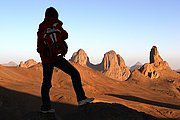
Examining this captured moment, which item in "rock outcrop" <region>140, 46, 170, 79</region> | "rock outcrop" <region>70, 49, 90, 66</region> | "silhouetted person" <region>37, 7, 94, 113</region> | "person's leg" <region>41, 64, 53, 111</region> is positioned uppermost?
"rock outcrop" <region>70, 49, 90, 66</region>

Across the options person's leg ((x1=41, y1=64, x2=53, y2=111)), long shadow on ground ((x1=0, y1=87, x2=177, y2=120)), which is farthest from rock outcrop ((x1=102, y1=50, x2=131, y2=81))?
person's leg ((x1=41, y1=64, x2=53, y2=111))

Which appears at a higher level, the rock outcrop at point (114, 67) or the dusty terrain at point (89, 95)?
the rock outcrop at point (114, 67)

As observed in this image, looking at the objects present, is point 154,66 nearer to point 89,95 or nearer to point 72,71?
point 89,95

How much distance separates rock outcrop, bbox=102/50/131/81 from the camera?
14312 centimetres

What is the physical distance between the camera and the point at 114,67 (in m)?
145

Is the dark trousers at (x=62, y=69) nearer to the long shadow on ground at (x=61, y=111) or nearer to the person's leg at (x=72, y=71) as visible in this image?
the person's leg at (x=72, y=71)

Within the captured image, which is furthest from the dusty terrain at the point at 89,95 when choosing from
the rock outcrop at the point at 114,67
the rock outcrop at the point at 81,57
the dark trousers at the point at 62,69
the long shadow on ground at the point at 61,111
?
the rock outcrop at the point at 81,57

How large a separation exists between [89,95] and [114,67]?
283 ft

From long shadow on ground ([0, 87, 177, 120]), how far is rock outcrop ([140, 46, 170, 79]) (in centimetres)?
7450

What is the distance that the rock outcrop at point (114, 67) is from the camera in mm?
143125

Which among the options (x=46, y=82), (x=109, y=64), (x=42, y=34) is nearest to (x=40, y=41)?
(x=42, y=34)

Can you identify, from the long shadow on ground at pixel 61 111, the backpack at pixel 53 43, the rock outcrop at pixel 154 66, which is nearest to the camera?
the backpack at pixel 53 43

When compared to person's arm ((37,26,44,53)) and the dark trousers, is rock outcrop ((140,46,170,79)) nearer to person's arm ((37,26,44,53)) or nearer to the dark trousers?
the dark trousers

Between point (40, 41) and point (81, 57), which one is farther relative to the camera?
point (81, 57)
